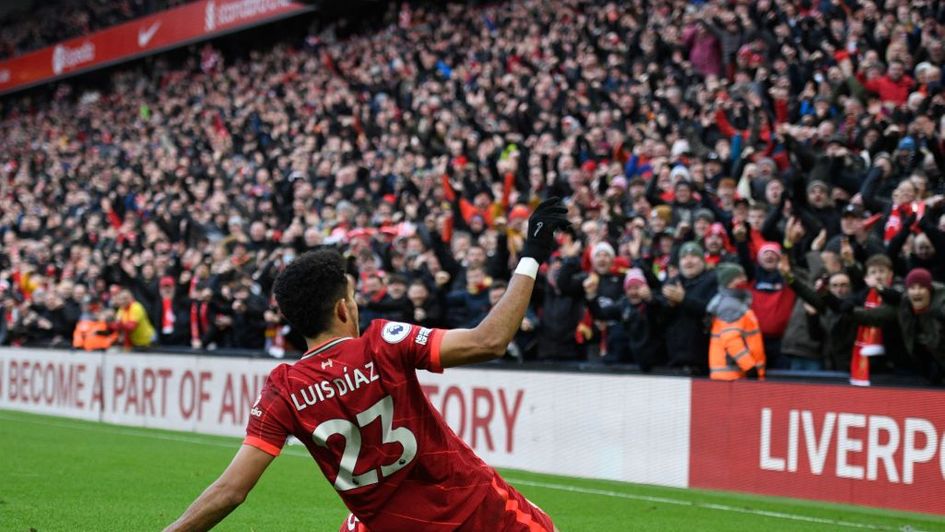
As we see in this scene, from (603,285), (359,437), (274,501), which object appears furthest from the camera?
(603,285)

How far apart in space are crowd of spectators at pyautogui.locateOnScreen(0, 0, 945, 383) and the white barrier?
1.43 feet

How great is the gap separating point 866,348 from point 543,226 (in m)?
6.95

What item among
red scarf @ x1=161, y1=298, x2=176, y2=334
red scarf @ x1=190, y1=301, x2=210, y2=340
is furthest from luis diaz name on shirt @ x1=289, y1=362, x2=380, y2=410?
red scarf @ x1=161, y1=298, x2=176, y2=334

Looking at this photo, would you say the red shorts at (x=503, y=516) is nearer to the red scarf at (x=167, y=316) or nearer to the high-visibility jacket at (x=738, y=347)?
the high-visibility jacket at (x=738, y=347)

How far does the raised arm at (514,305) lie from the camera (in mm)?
3791

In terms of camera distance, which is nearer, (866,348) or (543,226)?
(543,226)

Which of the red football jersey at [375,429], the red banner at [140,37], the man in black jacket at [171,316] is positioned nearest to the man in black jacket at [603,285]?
the man in black jacket at [171,316]

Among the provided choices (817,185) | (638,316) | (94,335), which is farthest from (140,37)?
(817,185)

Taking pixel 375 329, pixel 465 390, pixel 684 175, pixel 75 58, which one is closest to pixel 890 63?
pixel 684 175

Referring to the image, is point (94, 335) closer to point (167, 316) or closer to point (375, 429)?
point (167, 316)

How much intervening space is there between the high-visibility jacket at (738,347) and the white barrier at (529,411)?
1.37 feet

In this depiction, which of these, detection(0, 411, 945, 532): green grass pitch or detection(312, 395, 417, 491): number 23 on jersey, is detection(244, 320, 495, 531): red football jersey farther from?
detection(0, 411, 945, 532): green grass pitch

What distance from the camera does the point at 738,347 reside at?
10844 mm

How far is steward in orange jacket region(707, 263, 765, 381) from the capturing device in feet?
35.2
